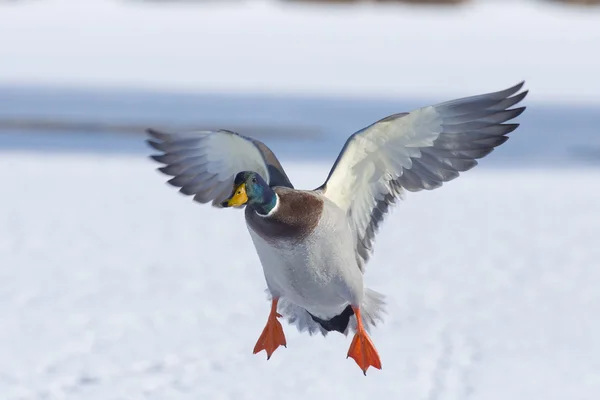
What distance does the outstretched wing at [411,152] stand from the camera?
12.4 feet

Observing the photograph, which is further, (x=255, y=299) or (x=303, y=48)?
(x=303, y=48)

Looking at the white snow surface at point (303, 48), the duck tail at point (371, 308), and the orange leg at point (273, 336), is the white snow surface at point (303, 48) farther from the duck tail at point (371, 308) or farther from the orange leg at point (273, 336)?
the orange leg at point (273, 336)

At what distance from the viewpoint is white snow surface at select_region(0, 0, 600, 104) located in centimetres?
1556

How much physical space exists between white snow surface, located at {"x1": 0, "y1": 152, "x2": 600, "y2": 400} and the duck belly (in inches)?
24.6

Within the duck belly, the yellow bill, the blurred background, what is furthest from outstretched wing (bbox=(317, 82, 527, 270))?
the blurred background

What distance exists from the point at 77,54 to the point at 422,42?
21.9 ft

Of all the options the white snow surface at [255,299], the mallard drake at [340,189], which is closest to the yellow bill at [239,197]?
the mallard drake at [340,189]

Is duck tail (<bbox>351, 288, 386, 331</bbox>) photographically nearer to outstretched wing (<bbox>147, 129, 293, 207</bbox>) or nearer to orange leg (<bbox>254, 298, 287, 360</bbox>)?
orange leg (<bbox>254, 298, 287, 360</bbox>)

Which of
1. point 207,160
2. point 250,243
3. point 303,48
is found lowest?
point 303,48

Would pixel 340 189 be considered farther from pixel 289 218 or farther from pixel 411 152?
pixel 289 218

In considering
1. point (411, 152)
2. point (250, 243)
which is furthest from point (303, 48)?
point (411, 152)

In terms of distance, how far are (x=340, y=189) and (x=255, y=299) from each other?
6.58 ft

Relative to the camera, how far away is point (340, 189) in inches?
153

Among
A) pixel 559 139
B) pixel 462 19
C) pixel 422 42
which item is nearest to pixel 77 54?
pixel 422 42
